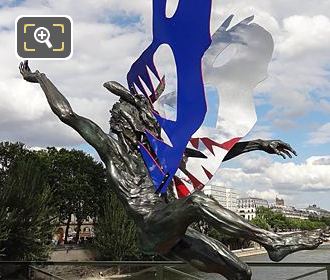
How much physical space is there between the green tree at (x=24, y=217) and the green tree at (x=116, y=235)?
10.5 meters

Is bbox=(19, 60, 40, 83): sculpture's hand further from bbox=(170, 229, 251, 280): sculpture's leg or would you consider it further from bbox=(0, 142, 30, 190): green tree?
bbox=(0, 142, 30, 190): green tree

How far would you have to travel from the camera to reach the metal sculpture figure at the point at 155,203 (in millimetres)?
4309

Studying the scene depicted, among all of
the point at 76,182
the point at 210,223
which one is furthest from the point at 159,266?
the point at 76,182

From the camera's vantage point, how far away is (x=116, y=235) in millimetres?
41000

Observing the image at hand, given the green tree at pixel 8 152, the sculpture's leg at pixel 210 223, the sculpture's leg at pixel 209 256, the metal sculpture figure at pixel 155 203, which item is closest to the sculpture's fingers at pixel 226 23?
the metal sculpture figure at pixel 155 203

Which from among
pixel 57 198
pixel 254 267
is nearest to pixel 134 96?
pixel 254 267

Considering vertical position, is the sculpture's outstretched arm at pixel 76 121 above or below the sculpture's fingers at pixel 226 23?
below

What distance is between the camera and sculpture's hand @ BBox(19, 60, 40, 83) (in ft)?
20.3

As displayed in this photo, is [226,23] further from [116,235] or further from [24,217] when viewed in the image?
[116,235]

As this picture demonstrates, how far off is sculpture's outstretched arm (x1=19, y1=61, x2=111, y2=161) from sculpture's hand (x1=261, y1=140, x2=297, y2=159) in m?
1.72

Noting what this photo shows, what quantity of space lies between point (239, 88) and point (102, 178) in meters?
45.4

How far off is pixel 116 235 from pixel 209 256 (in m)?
36.7

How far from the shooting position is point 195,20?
200 inches

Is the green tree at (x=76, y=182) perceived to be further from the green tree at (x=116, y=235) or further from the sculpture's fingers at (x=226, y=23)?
the sculpture's fingers at (x=226, y=23)
